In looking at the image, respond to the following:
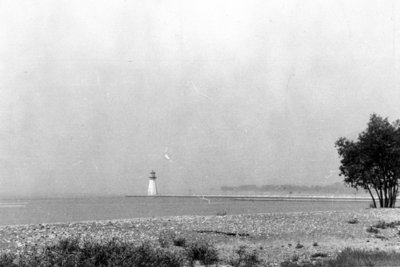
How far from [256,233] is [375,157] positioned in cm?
2092

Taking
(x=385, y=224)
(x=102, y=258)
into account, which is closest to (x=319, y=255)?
(x=102, y=258)

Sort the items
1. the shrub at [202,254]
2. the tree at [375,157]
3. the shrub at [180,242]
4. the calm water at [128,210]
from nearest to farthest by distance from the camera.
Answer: the shrub at [202,254] < the shrub at [180,242] < the tree at [375,157] < the calm water at [128,210]

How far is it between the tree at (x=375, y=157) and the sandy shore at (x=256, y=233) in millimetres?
11018

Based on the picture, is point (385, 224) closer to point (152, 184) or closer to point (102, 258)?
point (102, 258)

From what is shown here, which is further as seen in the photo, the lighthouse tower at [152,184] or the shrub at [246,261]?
the lighthouse tower at [152,184]

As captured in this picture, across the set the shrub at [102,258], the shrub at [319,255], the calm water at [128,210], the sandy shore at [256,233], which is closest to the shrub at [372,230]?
the sandy shore at [256,233]

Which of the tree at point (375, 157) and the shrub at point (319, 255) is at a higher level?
the tree at point (375, 157)

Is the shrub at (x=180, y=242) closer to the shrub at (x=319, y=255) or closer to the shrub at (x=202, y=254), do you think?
the shrub at (x=202, y=254)

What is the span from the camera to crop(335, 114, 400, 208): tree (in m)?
36.4

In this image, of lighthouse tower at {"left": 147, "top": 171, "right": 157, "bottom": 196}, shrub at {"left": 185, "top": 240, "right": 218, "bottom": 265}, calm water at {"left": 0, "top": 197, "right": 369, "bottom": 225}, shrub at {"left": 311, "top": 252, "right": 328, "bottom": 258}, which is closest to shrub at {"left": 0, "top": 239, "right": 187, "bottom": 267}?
shrub at {"left": 185, "top": 240, "right": 218, "bottom": 265}

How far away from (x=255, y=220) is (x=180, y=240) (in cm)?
885

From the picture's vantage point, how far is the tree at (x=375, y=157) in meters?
36.4

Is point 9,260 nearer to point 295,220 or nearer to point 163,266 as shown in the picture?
point 163,266

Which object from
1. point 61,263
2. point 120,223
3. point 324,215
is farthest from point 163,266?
point 324,215
